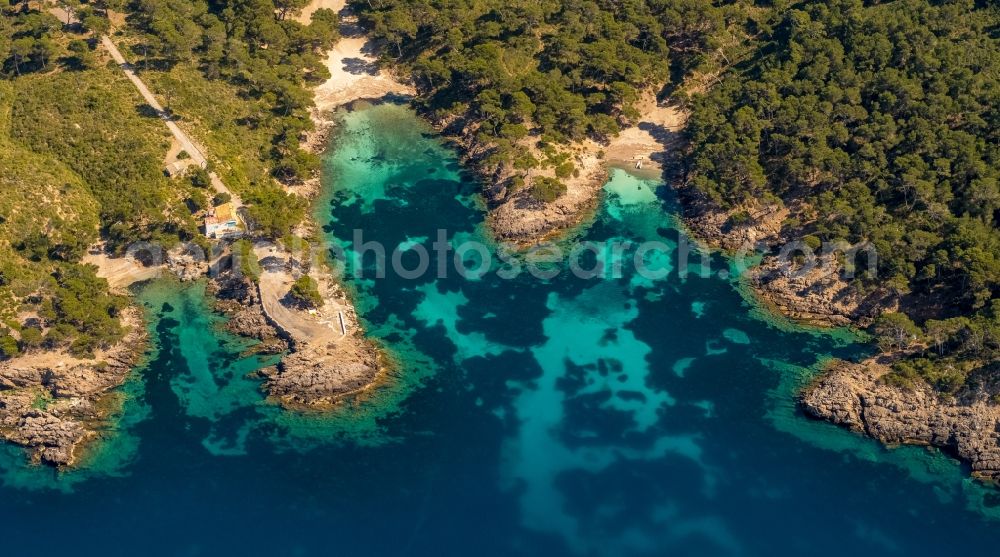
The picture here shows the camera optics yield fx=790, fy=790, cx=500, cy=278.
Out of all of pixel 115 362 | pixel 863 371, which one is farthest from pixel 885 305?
pixel 115 362

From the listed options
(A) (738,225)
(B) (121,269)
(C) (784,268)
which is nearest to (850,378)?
(C) (784,268)

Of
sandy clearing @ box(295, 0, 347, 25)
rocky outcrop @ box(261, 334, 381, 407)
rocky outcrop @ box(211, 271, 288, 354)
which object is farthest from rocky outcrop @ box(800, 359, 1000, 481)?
sandy clearing @ box(295, 0, 347, 25)

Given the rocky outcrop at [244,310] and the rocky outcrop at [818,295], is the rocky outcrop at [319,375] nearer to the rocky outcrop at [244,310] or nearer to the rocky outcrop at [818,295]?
the rocky outcrop at [244,310]

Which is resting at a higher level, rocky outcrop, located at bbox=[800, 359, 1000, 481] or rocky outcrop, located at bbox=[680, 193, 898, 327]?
rocky outcrop, located at bbox=[680, 193, 898, 327]

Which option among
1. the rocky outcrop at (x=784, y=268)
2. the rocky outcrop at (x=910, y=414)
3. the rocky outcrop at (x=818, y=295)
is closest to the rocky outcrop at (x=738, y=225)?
the rocky outcrop at (x=784, y=268)

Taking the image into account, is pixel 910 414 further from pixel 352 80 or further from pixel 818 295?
pixel 352 80

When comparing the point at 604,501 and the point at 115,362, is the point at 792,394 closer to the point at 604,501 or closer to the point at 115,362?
the point at 604,501

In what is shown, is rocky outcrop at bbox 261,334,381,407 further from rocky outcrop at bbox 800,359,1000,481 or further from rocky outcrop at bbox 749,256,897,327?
rocky outcrop at bbox 749,256,897,327
